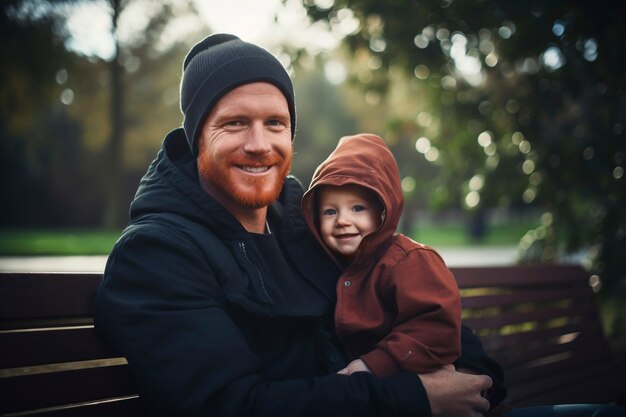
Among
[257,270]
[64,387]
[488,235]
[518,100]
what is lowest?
[64,387]

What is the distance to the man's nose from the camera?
227cm

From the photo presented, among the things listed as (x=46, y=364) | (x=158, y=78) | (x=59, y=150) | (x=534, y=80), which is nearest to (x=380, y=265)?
(x=46, y=364)

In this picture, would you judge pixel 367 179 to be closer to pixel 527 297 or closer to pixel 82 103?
pixel 527 297

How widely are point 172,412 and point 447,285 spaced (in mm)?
1176

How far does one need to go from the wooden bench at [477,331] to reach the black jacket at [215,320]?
15 cm

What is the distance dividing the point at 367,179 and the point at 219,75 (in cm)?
82

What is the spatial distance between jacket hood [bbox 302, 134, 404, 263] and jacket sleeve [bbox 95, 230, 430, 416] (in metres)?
0.73

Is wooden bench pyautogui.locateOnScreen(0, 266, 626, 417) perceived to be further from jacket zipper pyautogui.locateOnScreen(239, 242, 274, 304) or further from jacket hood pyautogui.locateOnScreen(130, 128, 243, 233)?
jacket zipper pyautogui.locateOnScreen(239, 242, 274, 304)

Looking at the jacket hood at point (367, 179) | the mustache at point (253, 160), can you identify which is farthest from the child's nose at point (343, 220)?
the mustache at point (253, 160)

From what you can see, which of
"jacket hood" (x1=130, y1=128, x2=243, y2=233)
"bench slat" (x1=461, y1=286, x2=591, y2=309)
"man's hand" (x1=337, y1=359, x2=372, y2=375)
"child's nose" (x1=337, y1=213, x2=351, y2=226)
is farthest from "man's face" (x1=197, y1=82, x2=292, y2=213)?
"bench slat" (x1=461, y1=286, x2=591, y2=309)

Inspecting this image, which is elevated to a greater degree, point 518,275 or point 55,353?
point 518,275

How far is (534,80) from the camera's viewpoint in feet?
16.1

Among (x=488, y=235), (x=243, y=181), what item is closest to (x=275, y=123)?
(x=243, y=181)

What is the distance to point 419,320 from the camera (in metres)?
2.24
